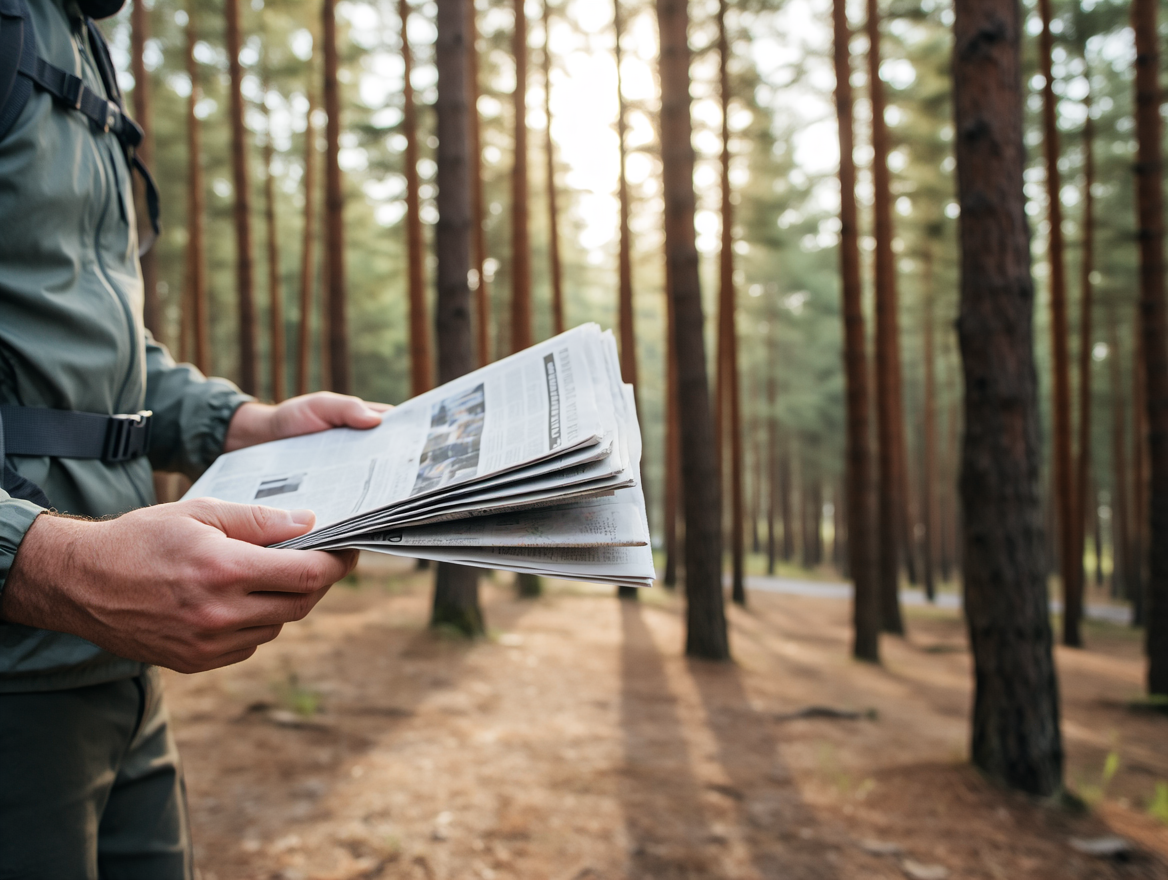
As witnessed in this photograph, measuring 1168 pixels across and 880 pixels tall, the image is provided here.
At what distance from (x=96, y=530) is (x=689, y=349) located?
22.2 ft

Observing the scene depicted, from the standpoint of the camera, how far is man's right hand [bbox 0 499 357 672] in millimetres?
822

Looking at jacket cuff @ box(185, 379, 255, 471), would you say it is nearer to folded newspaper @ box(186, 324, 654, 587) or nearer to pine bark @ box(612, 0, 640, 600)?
folded newspaper @ box(186, 324, 654, 587)

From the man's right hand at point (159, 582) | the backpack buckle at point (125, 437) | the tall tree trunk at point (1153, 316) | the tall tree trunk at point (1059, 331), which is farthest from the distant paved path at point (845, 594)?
the man's right hand at point (159, 582)

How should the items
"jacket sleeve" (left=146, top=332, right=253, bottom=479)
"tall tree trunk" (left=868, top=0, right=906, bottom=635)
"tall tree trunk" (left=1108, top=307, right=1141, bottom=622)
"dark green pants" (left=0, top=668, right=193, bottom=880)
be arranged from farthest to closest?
"tall tree trunk" (left=1108, top=307, right=1141, bottom=622), "tall tree trunk" (left=868, top=0, right=906, bottom=635), "jacket sleeve" (left=146, top=332, right=253, bottom=479), "dark green pants" (left=0, top=668, right=193, bottom=880)

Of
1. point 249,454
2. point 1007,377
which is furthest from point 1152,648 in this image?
point 249,454

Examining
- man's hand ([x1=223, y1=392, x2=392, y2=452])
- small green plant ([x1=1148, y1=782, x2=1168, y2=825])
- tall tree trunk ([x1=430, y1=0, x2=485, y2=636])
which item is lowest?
small green plant ([x1=1148, y1=782, x2=1168, y2=825])

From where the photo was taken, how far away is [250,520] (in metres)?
0.90

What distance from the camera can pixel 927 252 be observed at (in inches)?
696

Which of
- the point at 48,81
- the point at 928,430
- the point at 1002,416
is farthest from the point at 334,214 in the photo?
the point at 928,430

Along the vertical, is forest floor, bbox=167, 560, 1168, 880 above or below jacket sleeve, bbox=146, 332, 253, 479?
below

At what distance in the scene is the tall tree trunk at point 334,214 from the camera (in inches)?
391

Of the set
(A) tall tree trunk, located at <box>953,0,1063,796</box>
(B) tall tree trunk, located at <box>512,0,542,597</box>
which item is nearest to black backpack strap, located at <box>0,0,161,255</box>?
(A) tall tree trunk, located at <box>953,0,1063,796</box>

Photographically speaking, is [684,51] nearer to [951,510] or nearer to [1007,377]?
[1007,377]

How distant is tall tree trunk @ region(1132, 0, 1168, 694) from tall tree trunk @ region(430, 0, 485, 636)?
24.1 ft
